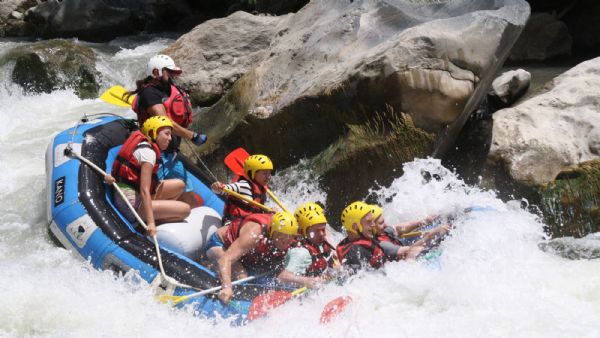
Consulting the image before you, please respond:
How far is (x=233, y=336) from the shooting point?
446 centimetres

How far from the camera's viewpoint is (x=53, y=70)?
10.8 metres

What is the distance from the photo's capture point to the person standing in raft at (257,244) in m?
4.86

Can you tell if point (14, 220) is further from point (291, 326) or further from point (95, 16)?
point (95, 16)

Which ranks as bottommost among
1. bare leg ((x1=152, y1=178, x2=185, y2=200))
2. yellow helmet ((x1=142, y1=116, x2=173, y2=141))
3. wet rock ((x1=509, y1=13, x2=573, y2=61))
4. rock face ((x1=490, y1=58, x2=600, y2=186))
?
wet rock ((x1=509, y1=13, x2=573, y2=61))

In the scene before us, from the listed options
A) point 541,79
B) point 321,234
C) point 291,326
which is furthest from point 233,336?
point 541,79

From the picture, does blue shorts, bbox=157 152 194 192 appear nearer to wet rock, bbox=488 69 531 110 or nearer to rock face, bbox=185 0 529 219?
rock face, bbox=185 0 529 219

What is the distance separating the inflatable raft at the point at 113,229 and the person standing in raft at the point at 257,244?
0.15 m

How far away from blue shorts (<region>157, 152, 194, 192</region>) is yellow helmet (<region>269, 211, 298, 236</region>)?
1381 millimetres

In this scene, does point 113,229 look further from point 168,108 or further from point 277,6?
point 277,6

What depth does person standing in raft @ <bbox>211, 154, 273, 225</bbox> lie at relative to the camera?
5.44 metres

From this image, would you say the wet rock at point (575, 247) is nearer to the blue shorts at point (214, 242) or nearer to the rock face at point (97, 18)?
the blue shorts at point (214, 242)

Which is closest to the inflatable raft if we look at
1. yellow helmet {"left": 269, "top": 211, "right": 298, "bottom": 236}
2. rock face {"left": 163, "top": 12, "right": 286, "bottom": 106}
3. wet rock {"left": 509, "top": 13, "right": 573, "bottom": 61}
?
A: yellow helmet {"left": 269, "top": 211, "right": 298, "bottom": 236}

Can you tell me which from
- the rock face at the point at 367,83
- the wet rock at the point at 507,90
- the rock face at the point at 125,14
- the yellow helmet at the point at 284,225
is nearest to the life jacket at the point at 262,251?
the yellow helmet at the point at 284,225

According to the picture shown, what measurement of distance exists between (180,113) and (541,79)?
4.90 m
